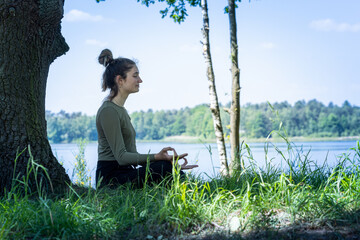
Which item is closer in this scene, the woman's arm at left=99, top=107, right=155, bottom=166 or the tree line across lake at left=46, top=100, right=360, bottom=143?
the woman's arm at left=99, top=107, right=155, bottom=166

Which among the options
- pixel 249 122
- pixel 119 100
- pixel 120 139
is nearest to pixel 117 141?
pixel 120 139

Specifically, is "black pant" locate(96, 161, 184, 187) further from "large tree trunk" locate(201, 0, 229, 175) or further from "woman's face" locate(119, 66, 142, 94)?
"large tree trunk" locate(201, 0, 229, 175)

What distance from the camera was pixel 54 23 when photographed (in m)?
3.60

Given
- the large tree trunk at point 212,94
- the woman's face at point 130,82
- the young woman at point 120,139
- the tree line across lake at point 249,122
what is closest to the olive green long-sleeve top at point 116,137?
the young woman at point 120,139

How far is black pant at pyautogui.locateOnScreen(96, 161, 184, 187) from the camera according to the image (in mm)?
3387

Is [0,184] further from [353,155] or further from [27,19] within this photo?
[353,155]

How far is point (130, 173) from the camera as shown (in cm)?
346

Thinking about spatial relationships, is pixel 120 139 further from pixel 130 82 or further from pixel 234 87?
pixel 234 87

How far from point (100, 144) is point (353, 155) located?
234 centimetres

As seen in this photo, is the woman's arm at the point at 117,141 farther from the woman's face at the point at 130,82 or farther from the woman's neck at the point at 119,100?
the woman's face at the point at 130,82

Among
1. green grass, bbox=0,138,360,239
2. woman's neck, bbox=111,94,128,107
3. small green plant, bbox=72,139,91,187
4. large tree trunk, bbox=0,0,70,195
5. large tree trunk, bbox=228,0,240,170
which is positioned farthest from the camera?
small green plant, bbox=72,139,91,187

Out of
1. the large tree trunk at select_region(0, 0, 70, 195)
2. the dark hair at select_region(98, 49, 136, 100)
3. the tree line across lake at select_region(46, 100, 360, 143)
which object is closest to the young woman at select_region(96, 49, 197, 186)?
the dark hair at select_region(98, 49, 136, 100)

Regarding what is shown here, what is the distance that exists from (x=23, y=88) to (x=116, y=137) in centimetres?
92

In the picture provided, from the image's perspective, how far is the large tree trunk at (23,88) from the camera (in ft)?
10.7
